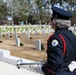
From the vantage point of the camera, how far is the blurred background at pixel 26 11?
56.7 meters

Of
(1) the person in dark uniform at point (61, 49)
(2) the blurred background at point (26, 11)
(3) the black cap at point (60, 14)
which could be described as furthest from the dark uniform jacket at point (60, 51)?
(2) the blurred background at point (26, 11)

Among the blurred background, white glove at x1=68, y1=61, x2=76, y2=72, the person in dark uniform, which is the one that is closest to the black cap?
the person in dark uniform

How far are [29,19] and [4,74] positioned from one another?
52.1 m

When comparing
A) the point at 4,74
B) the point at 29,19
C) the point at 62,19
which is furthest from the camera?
the point at 29,19

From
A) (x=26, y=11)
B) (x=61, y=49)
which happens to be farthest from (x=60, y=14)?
(x=26, y=11)

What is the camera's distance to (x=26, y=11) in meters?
59.2

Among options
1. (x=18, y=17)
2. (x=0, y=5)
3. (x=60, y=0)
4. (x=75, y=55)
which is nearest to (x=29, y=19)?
(x=18, y=17)

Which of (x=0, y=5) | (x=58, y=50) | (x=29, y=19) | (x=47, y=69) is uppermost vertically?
(x=58, y=50)

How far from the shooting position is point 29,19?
58750 mm

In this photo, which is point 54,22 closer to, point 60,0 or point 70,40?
point 70,40

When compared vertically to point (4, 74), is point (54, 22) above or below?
above

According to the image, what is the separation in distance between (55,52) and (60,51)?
1.8 inches

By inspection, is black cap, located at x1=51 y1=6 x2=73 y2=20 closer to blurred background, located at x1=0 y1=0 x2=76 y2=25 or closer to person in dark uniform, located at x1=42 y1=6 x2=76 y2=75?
person in dark uniform, located at x1=42 y1=6 x2=76 y2=75

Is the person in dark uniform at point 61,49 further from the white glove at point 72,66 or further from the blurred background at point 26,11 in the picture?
the blurred background at point 26,11
